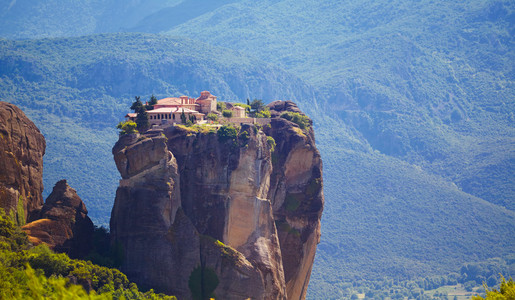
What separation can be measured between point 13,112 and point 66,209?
9986 millimetres

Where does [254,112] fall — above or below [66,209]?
above

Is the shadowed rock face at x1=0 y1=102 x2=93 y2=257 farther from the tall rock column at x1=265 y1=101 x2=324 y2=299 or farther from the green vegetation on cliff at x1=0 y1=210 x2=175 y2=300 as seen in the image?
the tall rock column at x1=265 y1=101 x2=324 y2=299

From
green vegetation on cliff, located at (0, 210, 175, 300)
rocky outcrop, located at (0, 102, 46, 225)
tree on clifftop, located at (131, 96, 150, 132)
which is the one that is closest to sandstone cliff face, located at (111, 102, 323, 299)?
tree on clifftop, located at (131, 96, 150, 132)

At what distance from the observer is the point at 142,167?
97.9 m

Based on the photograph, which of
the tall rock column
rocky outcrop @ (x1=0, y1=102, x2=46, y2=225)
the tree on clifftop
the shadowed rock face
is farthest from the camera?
the tall rock column

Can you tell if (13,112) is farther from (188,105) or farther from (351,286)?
(351,286)

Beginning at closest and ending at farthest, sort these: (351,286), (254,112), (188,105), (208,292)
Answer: (208,292), (188,105), (254,112), (351,286)

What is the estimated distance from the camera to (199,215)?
330 feet

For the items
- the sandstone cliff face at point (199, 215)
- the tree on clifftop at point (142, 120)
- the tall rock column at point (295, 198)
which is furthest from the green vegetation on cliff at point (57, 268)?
the tall rock column at point (295, 198)

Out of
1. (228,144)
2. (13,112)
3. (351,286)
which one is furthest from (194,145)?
(351,286)

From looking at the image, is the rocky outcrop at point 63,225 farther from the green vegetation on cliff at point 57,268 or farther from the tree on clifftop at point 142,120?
the tree on clifftop at point 142,120

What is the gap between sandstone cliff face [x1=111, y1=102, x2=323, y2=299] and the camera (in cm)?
9719

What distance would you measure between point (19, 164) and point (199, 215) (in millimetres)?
16954

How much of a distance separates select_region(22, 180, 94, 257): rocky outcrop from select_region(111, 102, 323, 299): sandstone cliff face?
294 centimetres
